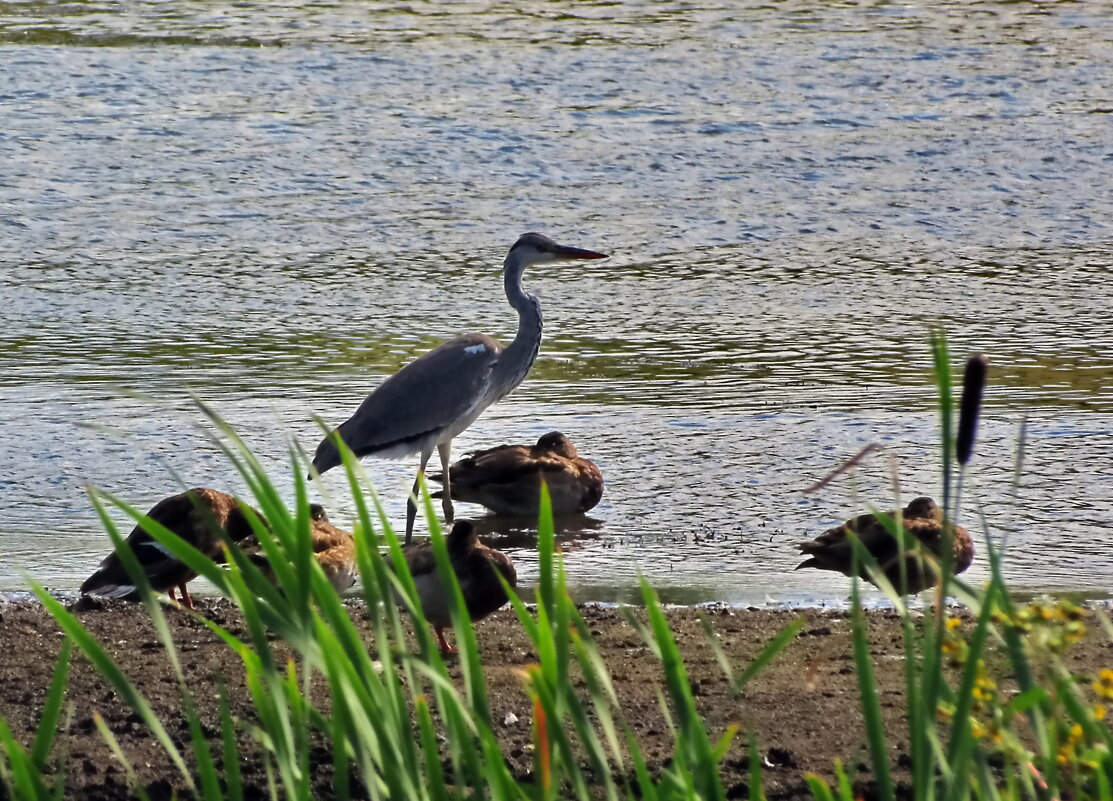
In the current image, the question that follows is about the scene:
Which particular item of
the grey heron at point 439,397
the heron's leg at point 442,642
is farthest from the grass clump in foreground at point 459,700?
the grey heron at point 439,397

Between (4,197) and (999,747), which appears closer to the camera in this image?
(999,747)

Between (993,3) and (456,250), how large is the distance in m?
9.91

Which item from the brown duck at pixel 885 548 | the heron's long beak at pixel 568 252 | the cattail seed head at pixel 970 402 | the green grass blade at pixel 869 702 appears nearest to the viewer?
the cattail seed head at pixel 970 402

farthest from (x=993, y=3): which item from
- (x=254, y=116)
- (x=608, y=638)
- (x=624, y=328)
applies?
(x=608, y=638)

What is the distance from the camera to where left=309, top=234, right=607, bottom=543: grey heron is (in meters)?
8.38

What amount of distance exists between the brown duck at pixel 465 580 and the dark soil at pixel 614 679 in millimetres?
147

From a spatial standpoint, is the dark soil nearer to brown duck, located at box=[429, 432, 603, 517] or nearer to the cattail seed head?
brown duck, located at box=[429, 432, 603, 517]

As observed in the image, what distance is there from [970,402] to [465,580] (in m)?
3.86

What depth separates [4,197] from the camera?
13.4 meters

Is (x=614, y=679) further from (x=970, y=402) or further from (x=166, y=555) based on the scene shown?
(x=970, y=402)

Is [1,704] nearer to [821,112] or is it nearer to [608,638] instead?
[608,638]

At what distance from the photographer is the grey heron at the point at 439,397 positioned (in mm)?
8383

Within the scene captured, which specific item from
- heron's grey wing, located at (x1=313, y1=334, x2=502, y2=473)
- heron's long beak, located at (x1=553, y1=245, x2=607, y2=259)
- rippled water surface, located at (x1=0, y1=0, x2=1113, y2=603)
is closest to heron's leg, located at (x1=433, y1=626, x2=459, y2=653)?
rippled water surface, located at (x1=0, y1=0, x2=1113, y2=603)

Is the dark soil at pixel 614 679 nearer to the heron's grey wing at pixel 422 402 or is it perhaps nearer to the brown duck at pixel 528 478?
the brown duck at pixel 528 478
